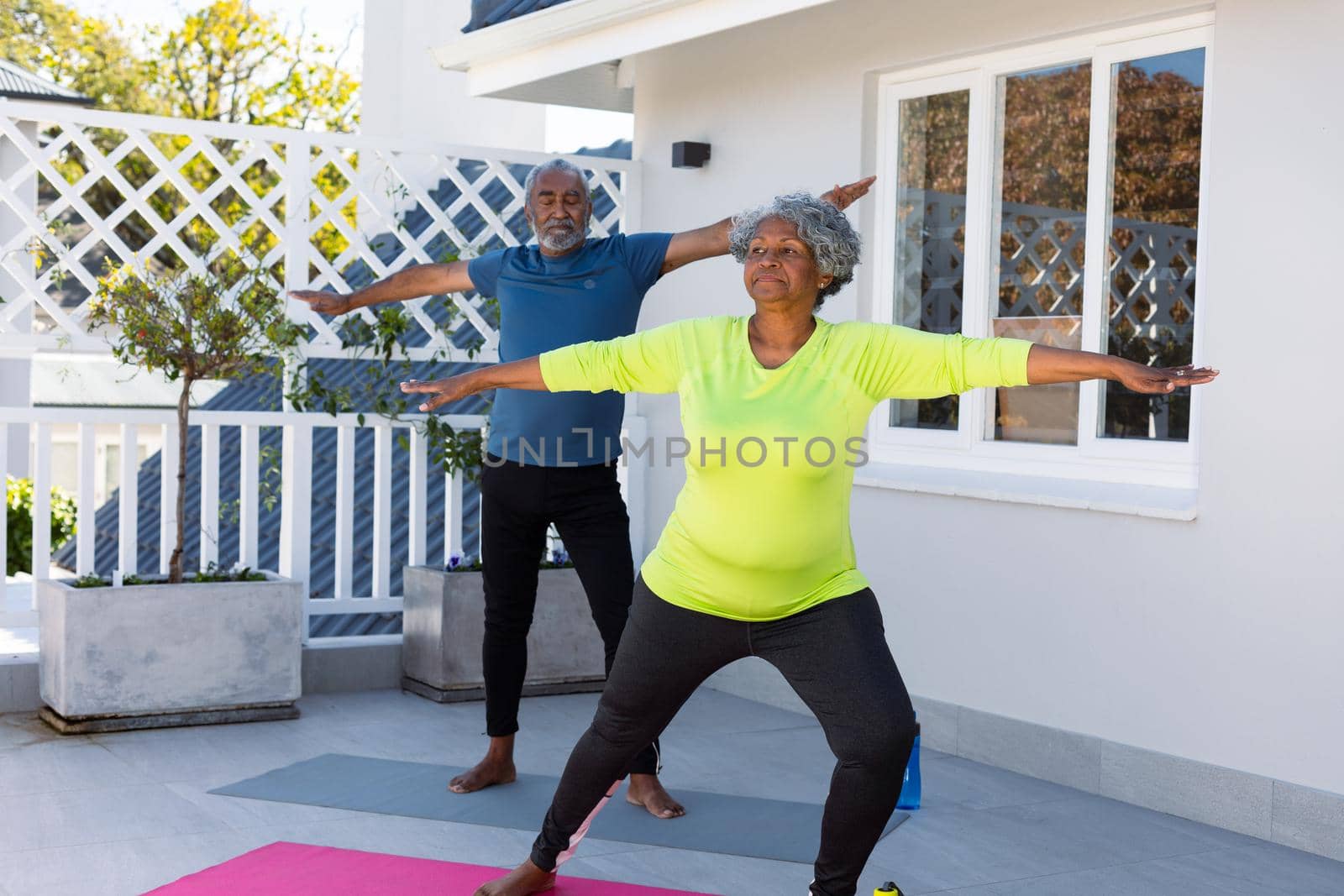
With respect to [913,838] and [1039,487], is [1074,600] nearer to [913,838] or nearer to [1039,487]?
[1039,487]

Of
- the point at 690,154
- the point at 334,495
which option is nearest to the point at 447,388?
the point at 690,154

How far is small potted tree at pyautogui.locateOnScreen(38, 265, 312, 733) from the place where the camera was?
4.95 m

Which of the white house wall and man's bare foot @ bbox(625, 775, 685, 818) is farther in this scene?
man's bare foot @ bbox(625, 775, 685, 818)

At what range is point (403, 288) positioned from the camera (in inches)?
180

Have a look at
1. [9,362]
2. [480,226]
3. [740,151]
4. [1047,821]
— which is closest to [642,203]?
[740,151]

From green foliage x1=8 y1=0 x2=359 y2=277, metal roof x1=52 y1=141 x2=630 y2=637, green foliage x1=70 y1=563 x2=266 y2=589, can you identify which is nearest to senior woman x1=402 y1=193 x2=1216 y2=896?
green foliage x1=70 y1=563 x2=266 y2=589

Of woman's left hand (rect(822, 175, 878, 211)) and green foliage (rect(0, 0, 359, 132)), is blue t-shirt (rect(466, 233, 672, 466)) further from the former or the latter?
green foliage (rect(0, 0, 359, 132))

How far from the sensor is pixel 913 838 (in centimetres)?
398

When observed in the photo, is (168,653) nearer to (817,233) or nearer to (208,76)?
(817,233)

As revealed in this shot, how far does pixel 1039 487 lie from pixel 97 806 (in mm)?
2948

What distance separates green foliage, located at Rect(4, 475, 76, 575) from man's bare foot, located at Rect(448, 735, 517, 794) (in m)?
7.65

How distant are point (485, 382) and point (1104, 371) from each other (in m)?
1.24

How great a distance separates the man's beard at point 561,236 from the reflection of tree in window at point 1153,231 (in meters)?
1.68

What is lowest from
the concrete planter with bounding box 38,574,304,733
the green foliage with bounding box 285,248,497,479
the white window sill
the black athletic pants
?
the concrete planter with bounding box 38,574,304,733
